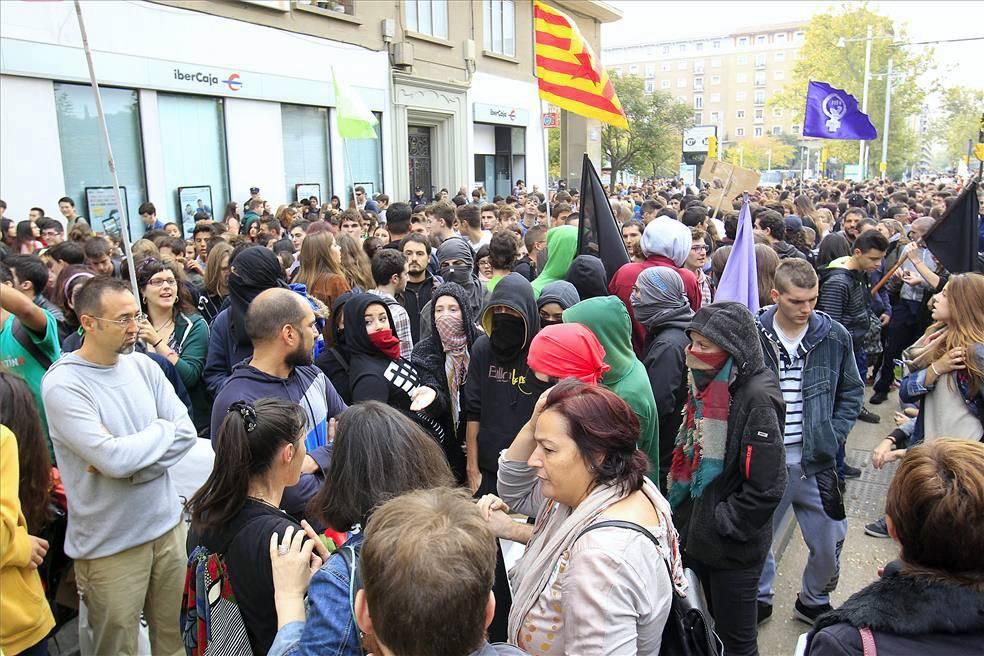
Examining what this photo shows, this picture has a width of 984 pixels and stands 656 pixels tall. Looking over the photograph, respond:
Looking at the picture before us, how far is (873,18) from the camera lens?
47.6m

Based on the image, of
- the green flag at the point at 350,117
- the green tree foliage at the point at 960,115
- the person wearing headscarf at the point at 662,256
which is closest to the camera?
the person wearing headscarf at the point at 662,256

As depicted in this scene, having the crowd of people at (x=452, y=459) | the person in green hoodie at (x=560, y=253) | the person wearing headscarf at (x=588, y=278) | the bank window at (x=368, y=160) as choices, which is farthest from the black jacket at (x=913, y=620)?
the bank window at (x=368, y=160)

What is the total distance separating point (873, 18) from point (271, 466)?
55698 millimetres

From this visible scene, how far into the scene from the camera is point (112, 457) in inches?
120

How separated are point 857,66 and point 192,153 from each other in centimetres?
4383

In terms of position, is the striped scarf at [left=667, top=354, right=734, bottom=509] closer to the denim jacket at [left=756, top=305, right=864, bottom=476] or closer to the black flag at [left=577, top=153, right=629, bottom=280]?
the denim jacket at [left=756, top=305, right=864, bottom=476]

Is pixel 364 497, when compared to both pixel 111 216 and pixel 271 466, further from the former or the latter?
pixel 111 216

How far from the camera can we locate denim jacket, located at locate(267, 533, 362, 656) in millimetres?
1807

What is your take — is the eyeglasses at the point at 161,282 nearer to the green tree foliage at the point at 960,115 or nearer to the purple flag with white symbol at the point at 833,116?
the purple flag with white symbol at the point at 833,116

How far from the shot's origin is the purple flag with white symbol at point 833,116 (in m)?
12.9

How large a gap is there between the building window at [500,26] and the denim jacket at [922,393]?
2469 centimetres

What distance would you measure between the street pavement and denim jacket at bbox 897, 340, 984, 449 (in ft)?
3.42

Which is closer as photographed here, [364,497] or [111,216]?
[364,497]

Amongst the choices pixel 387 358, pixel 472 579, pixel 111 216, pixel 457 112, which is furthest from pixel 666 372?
pixel 457 112
